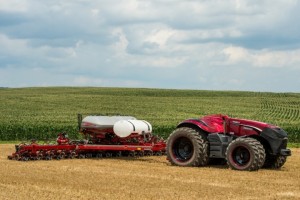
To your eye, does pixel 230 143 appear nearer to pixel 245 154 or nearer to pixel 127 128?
pixel 245 154

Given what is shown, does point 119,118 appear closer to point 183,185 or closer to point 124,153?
point 124,153

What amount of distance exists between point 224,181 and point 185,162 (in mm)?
3036

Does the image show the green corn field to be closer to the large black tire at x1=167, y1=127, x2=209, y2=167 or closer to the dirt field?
the dirt field

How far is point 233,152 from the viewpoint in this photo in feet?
49.0

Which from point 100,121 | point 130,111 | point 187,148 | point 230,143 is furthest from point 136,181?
point 130,111

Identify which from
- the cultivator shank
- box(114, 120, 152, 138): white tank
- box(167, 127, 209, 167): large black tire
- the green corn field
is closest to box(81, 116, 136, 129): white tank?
the cultivator shank

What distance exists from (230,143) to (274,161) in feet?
4.51

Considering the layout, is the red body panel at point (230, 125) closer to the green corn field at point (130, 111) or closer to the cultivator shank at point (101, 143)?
the cultivator shank at point (101, 143)

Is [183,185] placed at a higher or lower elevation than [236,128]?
lower

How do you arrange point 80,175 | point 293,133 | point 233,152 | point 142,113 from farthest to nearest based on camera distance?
point 142,113 < point 293,133 < point 233,152 < point 80,175

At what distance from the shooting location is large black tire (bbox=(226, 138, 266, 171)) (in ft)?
47.2

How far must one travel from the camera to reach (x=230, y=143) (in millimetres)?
15008

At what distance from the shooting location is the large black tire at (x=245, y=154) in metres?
14.4

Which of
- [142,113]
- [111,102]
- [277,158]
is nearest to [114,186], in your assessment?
[277,158]
